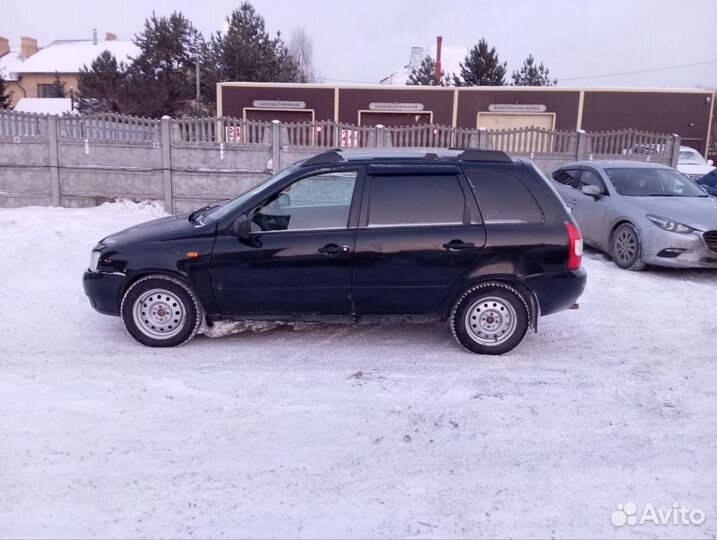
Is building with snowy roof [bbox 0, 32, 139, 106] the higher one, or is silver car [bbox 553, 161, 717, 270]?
building with snowy roof [bbox 0, 32, 139, 106]

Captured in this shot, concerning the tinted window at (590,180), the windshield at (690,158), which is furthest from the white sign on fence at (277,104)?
the tinted window at (590,180)

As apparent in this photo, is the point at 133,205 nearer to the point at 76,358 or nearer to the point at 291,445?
the point at 76,358

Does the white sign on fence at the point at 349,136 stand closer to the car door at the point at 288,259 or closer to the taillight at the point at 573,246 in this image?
the car door at the point at 288,259

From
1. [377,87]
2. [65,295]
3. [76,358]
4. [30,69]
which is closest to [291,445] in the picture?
[76,358]

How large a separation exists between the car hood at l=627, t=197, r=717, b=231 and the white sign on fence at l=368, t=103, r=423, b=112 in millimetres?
20286

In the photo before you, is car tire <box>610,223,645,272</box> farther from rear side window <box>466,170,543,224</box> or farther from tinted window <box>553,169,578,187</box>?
rear side window <box>466,170,543,224</box>

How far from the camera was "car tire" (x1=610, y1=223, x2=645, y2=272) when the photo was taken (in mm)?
8516

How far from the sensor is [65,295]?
23.0ft

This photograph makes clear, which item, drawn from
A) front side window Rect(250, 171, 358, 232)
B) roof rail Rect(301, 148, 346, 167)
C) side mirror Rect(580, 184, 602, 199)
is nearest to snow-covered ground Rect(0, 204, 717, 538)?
front side window Rect(250, 171, 358, 232)

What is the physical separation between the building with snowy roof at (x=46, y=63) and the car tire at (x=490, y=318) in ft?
164

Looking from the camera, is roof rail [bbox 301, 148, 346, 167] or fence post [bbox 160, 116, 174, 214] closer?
roof rail [bbox 301, 148, 346, 167]

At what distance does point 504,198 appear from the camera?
5.45 m

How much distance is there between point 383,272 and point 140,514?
278 centimetres

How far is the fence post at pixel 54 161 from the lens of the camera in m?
12.2
